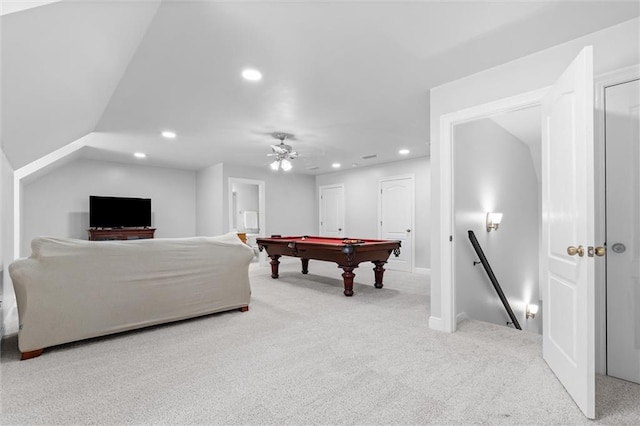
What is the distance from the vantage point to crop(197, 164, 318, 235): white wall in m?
7.06

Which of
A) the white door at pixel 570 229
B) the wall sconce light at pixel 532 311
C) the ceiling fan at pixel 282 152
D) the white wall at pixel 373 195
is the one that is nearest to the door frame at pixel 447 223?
the white door at pixel 570 229

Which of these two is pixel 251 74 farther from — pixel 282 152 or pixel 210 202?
pixel 210 202

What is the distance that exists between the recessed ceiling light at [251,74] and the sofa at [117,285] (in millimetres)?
1691

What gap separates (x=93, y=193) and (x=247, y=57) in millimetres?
5835

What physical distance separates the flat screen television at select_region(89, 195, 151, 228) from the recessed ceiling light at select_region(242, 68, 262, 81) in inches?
205

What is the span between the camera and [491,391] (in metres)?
1.85

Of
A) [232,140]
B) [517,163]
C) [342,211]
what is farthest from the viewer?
[342,211]

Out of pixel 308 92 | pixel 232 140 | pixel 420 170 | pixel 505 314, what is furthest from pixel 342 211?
pixel 308 92

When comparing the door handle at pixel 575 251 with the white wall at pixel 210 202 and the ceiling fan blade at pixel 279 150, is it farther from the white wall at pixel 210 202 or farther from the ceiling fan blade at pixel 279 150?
the white wall at pixel 210 202

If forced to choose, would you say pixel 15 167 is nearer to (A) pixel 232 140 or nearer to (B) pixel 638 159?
(A) pixel 232 140

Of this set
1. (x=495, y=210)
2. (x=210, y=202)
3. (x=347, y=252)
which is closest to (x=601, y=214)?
(x=495, y=210)

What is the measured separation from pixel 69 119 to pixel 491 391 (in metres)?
4.48

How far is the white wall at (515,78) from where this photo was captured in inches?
81.7

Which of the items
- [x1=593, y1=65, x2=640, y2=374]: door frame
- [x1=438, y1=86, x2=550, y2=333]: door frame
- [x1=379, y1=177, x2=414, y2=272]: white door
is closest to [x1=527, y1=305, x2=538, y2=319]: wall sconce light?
[x1=379, y1=177, x2=414, y2=272]: white door
